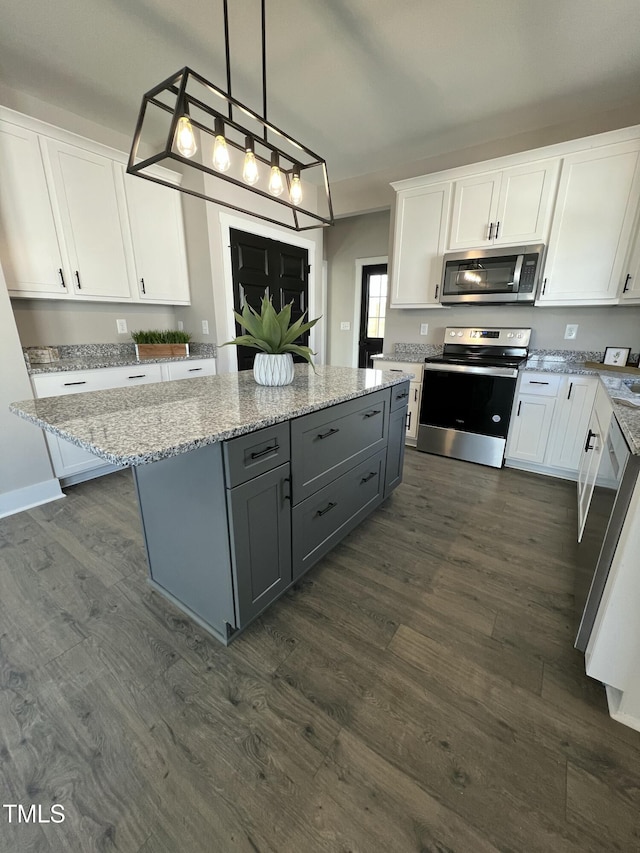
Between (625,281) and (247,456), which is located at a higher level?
(625,281)

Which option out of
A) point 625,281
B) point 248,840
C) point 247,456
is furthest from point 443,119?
point 248,840

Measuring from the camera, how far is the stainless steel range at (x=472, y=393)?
9.41 feet

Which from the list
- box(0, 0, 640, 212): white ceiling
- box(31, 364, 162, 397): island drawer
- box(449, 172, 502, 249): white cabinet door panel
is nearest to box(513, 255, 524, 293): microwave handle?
box(449, 172, 502, 249): white cabinet door panel

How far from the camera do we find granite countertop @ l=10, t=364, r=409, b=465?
0.90 m

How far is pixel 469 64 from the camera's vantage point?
216 cm

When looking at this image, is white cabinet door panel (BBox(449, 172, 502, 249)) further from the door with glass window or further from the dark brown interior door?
the door with glass window

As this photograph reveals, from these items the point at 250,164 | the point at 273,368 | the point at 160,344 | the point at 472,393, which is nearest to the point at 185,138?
the point at 250,164

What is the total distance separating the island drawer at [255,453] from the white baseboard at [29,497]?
214 centimetres

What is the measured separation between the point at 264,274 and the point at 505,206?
230 centimetres

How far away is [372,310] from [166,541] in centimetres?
461

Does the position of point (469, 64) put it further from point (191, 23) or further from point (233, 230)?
point (233, 230)

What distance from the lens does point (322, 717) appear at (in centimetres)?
112

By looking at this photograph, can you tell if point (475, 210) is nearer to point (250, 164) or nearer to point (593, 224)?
point (593, 224)

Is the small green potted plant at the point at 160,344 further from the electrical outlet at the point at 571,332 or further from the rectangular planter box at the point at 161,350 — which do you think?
the electrical outlet at the point at 571,332
